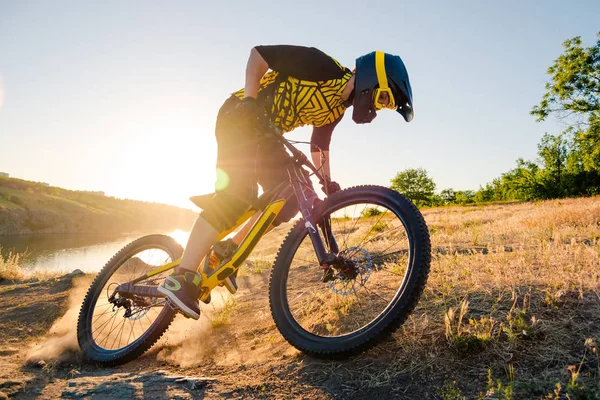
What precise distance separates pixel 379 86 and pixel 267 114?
1.06 meters

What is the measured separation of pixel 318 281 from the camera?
425 centimetres

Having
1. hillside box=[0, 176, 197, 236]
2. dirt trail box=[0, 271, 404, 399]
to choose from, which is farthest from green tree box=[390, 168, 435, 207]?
dirt trail box=[0, 271, 404, 399]

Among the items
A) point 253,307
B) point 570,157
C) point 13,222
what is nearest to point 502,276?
point 253,307

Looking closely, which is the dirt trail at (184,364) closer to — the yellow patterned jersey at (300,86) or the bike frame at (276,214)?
the bike frame at (276,214)

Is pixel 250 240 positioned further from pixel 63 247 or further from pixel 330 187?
pixel 63 247

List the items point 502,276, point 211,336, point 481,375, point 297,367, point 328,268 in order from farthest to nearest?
point 211,336 < point 502,276 < point 328,268 < point 297,367 < point 481,375

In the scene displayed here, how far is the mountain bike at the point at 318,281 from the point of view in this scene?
7.55 ft

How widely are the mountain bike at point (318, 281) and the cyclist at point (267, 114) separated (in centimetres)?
15

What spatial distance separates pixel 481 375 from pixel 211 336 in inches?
103

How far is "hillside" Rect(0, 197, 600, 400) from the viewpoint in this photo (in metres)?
1.94

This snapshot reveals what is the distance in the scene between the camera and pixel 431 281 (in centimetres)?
322

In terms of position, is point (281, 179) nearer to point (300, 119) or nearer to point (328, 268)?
point (300, 119)

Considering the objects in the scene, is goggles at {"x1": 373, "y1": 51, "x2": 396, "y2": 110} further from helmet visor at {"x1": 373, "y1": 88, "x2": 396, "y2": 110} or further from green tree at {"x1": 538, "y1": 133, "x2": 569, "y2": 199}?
green tree at {"x1": 538, "y1": 133, "x2": 569, "y2": 199}

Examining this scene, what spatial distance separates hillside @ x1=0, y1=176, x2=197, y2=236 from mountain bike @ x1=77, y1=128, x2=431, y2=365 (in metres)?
37.3
